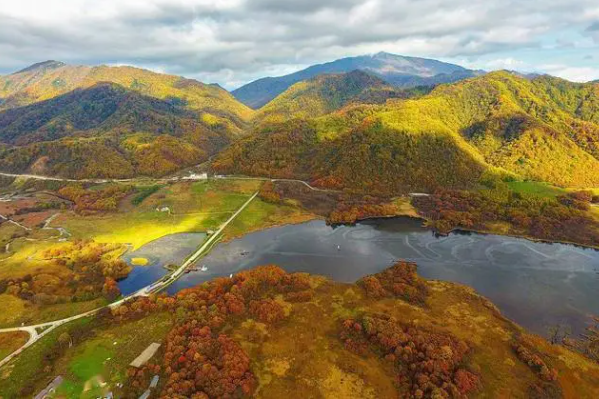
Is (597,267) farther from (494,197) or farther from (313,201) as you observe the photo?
(313,201)

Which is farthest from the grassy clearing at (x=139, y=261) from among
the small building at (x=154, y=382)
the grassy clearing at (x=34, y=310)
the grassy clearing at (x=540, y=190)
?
the grassy clearing at (x=540, y=190)

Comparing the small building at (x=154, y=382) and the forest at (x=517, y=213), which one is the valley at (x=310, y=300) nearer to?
the small building at (x=154, y=382)

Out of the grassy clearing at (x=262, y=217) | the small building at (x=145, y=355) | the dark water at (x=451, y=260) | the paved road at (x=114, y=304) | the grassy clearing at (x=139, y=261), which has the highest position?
the grassy clearing at (x=262, y=217)

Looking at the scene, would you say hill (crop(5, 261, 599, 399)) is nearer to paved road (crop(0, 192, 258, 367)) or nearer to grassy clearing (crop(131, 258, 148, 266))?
paved road (crop(0, 192, 258, 367))

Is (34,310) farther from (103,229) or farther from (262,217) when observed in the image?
(262,217)

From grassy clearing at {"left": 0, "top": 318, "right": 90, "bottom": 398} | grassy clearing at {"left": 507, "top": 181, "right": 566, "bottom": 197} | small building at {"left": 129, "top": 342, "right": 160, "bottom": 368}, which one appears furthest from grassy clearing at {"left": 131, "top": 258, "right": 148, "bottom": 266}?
grassy clearing at {"left": 507, "top": 181, "right": 566, "bottom": 197}

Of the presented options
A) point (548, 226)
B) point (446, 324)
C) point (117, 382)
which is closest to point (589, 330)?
point (446, 324)

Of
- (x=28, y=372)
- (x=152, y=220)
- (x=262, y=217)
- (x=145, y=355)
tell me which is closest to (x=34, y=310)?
(x=28, y=372)
